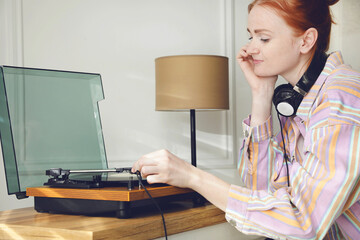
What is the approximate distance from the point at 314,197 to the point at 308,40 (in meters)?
0.49

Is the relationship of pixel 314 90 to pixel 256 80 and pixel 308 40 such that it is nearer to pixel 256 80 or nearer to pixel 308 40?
pixel 308 40

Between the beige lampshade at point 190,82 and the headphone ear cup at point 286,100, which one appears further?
the beige lampshade at point 190,82

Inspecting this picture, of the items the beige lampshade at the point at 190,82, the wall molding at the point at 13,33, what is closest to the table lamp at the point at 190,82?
the beige lampshade at the point at 190,82

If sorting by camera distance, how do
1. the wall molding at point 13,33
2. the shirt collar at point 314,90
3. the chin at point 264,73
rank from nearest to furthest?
the shirt collar at point 314,90 → the chin at point 264,73 → the wall molding at point 13,33

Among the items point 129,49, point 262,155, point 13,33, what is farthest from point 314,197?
point 13,33

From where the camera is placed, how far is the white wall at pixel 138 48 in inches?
68.6

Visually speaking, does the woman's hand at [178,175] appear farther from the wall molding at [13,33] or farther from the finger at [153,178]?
the wall molding at [13,33]

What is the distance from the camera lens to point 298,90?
1.18 m

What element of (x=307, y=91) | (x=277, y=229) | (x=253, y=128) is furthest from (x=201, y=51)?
(x=277, y=229)

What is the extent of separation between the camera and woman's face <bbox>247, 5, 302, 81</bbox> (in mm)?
1163

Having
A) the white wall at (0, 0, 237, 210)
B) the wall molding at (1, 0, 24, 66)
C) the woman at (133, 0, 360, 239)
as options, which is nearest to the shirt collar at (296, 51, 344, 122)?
the woman at (133, 0, 360, 239)

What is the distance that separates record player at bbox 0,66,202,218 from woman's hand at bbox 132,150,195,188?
0.05m

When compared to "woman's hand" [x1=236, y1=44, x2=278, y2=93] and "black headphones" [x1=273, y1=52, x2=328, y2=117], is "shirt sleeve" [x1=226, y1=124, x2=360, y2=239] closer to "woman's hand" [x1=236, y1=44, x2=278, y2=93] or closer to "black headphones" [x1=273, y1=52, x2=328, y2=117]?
"black headphones" [x1=273, y1=52, x2=328, y2=117]

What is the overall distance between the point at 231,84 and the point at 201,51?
23 cm
